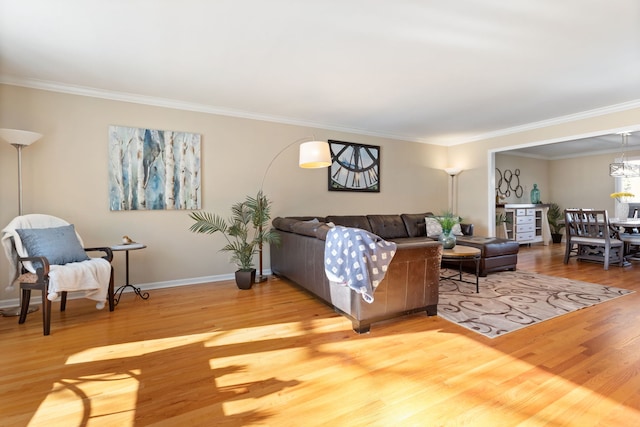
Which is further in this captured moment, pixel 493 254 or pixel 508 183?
pixel 508 183

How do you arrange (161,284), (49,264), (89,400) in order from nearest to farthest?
(89,400) → (49,264) → (161,284)

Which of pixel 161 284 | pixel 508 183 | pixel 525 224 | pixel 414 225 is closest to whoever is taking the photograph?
pixel 161 284

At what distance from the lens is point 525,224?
301 inches

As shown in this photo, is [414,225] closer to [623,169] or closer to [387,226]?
[387,226]

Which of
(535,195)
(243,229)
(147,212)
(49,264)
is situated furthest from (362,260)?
(535,195)

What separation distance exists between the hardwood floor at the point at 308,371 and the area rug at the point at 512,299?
0.55 ft

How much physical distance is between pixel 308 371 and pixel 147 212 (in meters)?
3.16

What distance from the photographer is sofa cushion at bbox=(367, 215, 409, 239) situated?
17.4 ft

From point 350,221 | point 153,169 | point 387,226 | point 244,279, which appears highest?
point 153,169

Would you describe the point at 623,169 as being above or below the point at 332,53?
below

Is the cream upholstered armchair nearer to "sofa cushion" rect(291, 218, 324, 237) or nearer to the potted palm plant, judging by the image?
the potted palm plant

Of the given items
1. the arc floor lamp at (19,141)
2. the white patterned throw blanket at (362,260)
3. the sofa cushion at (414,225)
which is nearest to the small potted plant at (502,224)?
the sofa cushion at (414,225)

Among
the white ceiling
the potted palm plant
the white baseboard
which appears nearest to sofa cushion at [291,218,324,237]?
the potted palm plant

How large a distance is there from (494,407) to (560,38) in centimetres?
296
